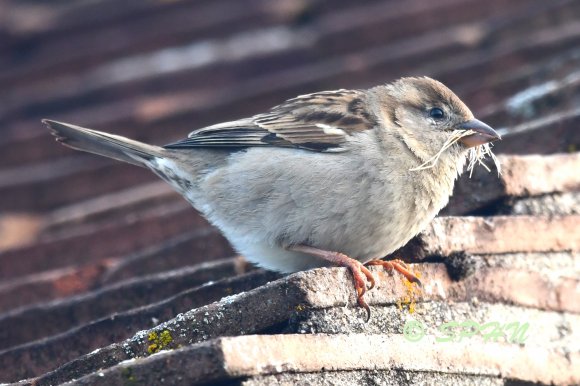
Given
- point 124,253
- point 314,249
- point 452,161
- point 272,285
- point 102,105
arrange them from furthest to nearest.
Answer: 1. point 102,105
2. point 124,253
3. point 452,161
4. point 314,249
5. point 272,285

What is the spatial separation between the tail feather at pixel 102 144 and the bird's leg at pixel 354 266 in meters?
0.82

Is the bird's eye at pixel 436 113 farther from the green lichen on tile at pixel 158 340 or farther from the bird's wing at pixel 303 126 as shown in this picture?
the green lichen on tile at pixel 158 340

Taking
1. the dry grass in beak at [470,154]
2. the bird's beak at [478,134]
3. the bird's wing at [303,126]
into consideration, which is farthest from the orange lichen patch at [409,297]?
the bird's beak at [478,134]

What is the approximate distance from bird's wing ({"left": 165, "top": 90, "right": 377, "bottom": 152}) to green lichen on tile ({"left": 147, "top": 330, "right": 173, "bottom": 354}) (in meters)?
1.16

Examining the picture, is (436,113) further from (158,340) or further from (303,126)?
(158,340)

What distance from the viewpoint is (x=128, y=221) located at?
3963mm

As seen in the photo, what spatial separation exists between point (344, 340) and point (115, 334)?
28.7 inches

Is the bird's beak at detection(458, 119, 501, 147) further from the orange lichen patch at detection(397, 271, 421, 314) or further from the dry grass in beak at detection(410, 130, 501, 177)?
the orange lichen patch at detection(397, 271, 421, 314)

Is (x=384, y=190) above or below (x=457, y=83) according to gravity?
below

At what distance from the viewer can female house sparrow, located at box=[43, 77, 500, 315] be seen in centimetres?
313

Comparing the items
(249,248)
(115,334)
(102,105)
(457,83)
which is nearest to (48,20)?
(102,105)

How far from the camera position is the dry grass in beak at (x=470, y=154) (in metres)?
3.28

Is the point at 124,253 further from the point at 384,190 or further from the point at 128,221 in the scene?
the point at 384,190

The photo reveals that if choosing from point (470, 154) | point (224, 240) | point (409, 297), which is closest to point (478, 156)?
point (470, 154)
